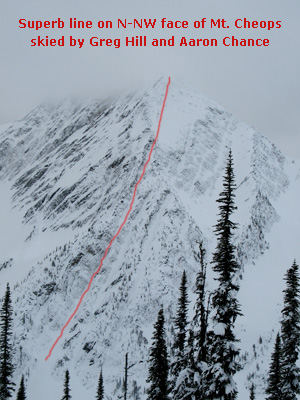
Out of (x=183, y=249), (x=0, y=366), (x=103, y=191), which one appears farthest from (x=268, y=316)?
(x=103, y=191)

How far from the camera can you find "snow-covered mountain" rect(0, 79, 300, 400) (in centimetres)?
6662

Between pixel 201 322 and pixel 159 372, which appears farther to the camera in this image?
pixel 159 372

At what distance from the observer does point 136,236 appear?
80062mm

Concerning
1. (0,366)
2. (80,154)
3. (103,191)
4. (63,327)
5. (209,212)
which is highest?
(80,154)

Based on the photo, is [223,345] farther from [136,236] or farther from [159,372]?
[136,236]

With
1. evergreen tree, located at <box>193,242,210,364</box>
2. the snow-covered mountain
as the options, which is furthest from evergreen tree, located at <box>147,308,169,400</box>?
the snow-covered mountain

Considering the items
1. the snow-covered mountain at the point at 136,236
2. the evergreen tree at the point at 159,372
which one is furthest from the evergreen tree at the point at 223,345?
the snow-covered mountain at the point at 136,236

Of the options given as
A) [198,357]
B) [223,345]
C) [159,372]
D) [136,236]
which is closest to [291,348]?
[159,372]

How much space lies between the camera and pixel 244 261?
7994cm

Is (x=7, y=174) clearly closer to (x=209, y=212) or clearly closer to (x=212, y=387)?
(x=209, y=212)

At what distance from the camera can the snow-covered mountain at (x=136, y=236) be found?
66625 mm

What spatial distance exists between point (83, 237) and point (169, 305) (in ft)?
84.0

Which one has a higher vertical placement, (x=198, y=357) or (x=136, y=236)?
(x=136, y=236)

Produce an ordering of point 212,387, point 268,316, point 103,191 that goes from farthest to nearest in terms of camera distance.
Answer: point 103,191
point 268,316
point 212,387
